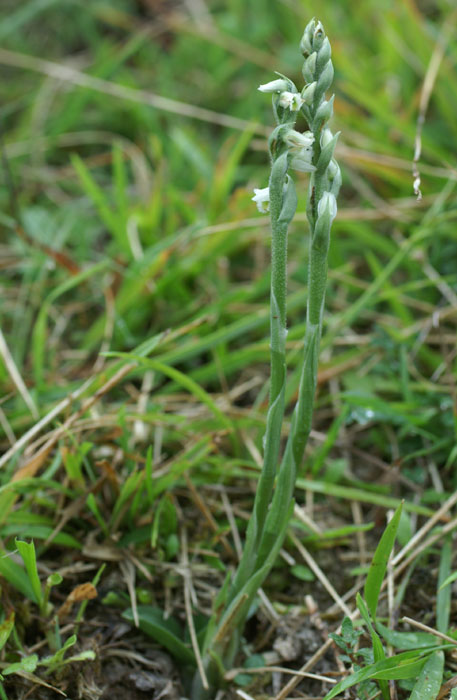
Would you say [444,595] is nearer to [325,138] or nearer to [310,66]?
[325,138]

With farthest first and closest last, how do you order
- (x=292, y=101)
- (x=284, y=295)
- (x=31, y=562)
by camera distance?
(x=31, y=562), (x=284, y=295), (x=292, y=101)

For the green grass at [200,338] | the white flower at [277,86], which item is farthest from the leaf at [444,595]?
the white flower at [277,86]

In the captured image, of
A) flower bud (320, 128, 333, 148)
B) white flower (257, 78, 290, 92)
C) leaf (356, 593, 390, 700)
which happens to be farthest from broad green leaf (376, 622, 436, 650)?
white flower (257, 78, 290, 92)

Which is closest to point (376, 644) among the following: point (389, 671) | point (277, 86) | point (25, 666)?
point (389, 671)

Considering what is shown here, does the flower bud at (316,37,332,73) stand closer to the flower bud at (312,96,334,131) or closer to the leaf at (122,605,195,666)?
the flower bud at (312,96,334,131)

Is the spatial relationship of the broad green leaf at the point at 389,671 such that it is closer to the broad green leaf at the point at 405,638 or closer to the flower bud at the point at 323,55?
the broad green leaf at the point at 405,638

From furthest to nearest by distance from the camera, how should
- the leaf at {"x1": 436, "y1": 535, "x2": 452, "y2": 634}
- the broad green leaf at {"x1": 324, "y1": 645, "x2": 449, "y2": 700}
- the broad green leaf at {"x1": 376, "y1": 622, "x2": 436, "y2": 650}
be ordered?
1. the leaf at {"x1": 436, "y1": 535, "x2": 452, "y2": 634}
2. the broad green leaf at {"x1": 376, "y1": 622, "x2": 436, "y2": 650}
3. the broad green leaf at {"x1": 324, "y1": 645, "x2": 449, "y2": 700}

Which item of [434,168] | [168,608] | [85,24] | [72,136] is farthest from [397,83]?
[168,608]
